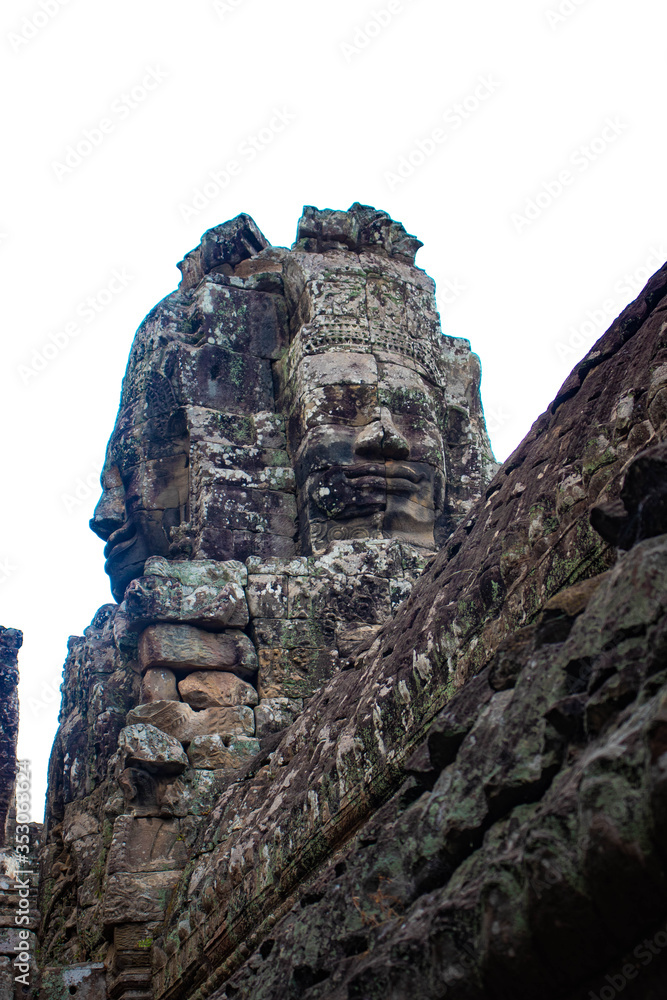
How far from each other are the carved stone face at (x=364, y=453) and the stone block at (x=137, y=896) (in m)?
2.43

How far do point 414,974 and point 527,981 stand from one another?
1.20ft

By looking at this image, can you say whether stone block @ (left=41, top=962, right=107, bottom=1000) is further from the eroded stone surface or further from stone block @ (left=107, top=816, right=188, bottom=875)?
the eroded stone surface

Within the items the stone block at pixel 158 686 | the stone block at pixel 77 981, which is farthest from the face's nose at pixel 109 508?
the stone block at pixel 77 981

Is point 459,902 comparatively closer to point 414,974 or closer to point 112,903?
point 414,974

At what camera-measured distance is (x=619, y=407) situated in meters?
3.30

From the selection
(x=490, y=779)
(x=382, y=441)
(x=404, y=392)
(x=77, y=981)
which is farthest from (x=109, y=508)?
(x=490, y=779)

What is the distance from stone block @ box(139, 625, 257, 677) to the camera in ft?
19.6

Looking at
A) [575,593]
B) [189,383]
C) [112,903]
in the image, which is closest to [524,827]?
[575,593]

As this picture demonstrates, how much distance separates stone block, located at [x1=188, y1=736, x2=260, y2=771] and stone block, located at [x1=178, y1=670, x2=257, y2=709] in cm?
28

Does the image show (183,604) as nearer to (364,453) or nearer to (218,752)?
(218,752)

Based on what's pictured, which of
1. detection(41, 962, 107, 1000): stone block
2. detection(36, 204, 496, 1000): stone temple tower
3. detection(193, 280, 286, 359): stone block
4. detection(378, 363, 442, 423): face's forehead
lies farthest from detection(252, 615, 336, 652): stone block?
detection(193, 280, 286, 359): stone block

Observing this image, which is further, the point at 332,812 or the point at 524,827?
the point at 332,812

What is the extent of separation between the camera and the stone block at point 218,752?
18.1 ft

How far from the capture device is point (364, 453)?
676 centimetres
